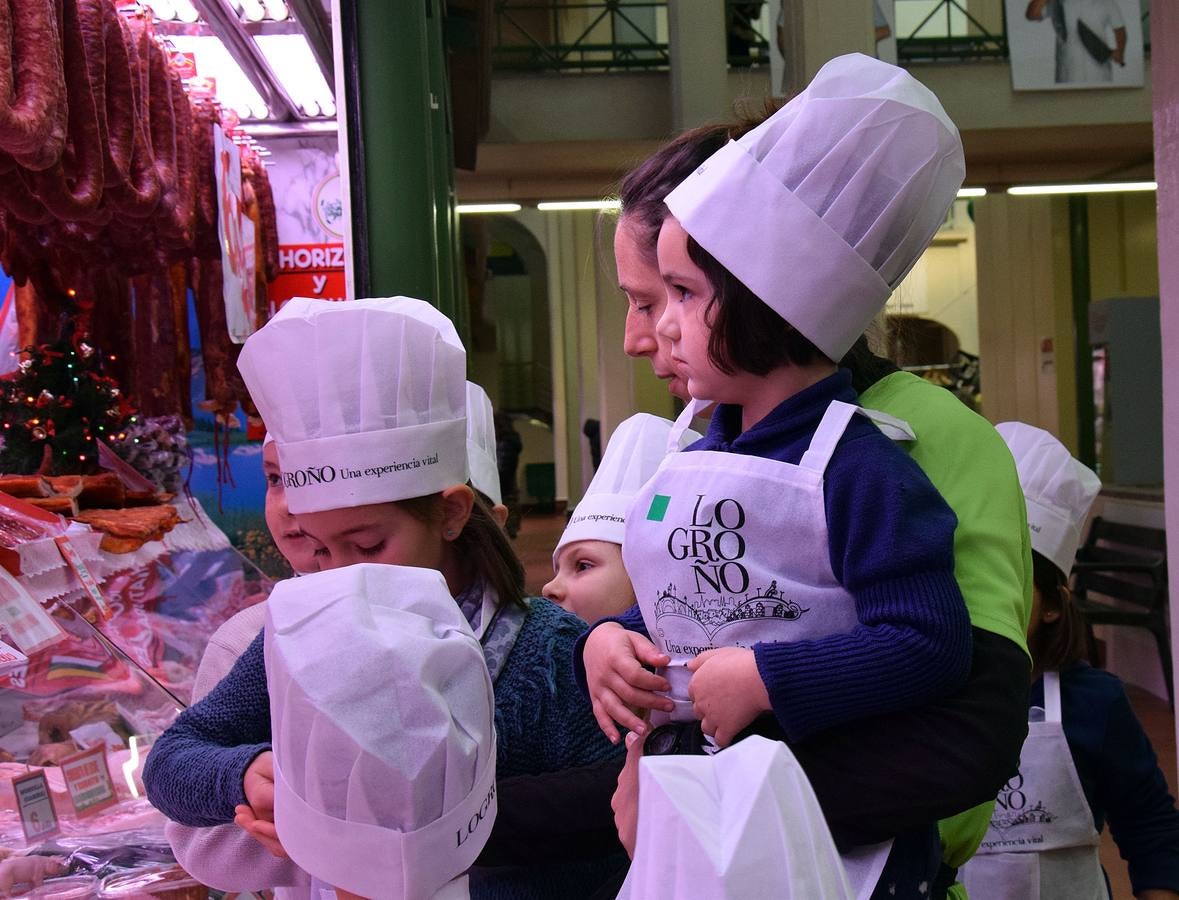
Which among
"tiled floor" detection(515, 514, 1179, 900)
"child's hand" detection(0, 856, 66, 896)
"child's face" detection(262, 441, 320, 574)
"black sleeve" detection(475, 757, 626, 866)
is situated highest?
"child's face" detection(262, 441, 320, 574)

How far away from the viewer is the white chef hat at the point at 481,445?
6.33 feet

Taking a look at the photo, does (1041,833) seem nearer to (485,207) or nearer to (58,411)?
(58,411)

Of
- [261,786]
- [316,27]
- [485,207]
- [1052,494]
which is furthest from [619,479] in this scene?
[485,207]

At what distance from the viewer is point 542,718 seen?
1.38 metres

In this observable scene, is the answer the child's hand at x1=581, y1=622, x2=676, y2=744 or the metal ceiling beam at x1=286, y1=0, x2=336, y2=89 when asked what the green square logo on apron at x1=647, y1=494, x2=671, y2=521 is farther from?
the metal ceiling beam at x1=286, y1=0, x2=336, y2=89

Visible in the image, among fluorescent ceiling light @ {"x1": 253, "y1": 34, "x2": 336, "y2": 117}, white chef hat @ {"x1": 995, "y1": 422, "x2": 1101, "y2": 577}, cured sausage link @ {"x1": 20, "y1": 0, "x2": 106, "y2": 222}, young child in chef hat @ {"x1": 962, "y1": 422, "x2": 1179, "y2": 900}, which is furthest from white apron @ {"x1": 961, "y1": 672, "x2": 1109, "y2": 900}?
fluorescent ceiling light @ {"x1": 253, "y1": 34, "x2": 336, "y2": 117}

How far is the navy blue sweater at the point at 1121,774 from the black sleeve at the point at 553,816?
2.94ft

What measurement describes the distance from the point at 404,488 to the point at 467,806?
0.55 meters

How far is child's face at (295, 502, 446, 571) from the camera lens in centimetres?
134

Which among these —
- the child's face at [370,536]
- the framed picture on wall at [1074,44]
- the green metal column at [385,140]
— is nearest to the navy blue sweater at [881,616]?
the child's face at [370,536]

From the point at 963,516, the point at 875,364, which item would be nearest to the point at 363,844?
the point at 963,516

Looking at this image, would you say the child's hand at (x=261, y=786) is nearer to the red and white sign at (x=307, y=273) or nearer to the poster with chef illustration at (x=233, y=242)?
the poster with chef illustration at (x=233, y=242)

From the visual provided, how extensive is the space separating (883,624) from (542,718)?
1.72 feet

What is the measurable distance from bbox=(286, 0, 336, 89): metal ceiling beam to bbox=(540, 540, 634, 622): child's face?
4.97 feet
